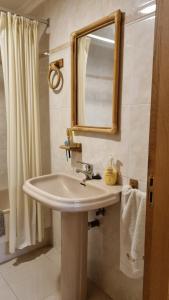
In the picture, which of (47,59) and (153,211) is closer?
(153,211)

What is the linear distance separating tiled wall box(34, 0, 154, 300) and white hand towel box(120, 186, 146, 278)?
3.8 inches

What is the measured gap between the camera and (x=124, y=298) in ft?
5.09

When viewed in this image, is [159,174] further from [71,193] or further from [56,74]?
[56,74]

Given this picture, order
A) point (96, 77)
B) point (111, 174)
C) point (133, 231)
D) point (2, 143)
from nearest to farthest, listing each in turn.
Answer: point (133, 231)
point (111, 174)
point (96, 77)
point (2, 143)

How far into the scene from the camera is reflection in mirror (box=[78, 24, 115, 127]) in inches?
56.6

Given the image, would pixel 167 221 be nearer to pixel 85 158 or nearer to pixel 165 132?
pixel 165 132

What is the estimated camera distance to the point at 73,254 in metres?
1.50

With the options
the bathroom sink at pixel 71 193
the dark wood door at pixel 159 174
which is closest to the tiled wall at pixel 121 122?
the bathroom sink at pixel 71 193

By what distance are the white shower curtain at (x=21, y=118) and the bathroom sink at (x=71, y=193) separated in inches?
11.5

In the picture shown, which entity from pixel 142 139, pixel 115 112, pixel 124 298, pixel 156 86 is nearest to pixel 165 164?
pixel 156 86

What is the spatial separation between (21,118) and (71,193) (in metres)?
0.75

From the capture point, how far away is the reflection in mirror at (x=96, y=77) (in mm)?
1437

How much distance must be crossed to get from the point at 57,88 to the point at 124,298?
1.70 m

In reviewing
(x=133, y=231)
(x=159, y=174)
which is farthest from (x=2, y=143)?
(x=159, y=174)
